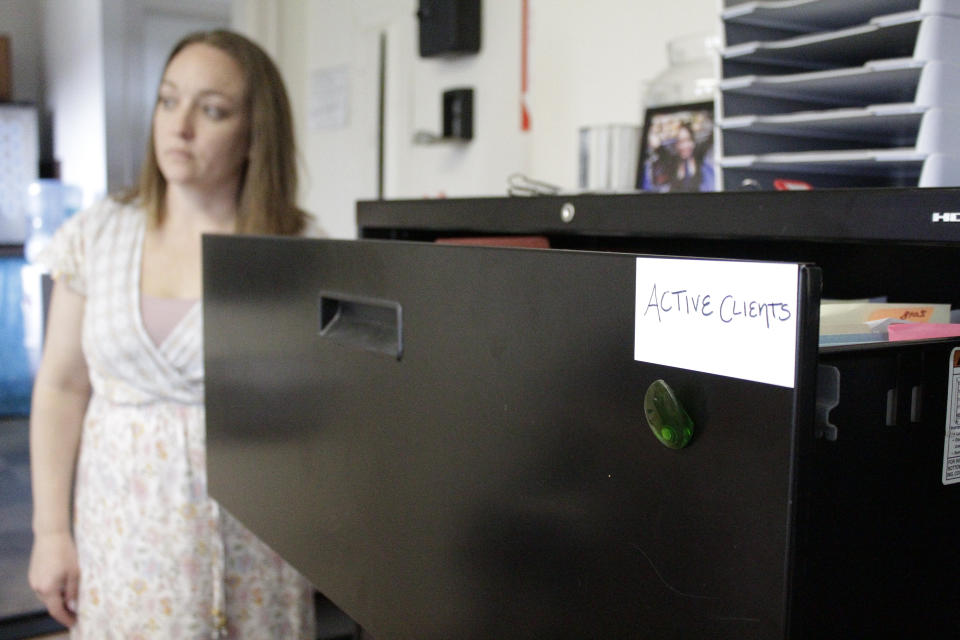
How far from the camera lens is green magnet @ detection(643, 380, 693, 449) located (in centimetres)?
28

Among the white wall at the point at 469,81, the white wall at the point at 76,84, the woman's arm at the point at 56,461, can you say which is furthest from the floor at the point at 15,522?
the woman's arm at the point at 56,461

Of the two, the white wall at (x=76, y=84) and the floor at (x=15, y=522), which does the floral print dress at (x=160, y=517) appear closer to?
the floor at (x=15, y=522)

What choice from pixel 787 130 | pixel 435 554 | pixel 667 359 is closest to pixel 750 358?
pixel 667 359

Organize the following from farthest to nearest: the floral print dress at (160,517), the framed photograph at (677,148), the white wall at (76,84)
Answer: the white wall at (76,84)
the floral print dress at (160,517)
the framed photograph at (677,148)

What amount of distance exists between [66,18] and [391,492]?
2463 mm

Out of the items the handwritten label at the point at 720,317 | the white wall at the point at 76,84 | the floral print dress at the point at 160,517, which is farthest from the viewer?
the white wall at the point at 76,84

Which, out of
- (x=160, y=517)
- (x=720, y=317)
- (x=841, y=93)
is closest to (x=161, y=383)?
(x=160, y=517)

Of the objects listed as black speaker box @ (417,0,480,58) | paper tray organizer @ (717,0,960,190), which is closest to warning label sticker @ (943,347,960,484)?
paper tray organizer @ (717,0,960,190)

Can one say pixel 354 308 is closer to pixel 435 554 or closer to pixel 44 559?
pixel 435 554

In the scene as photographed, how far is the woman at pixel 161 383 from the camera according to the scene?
1081mm

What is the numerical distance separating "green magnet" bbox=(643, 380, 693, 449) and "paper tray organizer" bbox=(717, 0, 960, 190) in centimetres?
28

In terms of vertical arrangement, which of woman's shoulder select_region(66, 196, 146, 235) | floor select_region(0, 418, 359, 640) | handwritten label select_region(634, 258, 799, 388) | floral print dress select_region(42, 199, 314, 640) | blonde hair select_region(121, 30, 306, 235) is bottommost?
floor select_region(0, 418, 359, 640)

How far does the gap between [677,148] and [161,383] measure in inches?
26.3

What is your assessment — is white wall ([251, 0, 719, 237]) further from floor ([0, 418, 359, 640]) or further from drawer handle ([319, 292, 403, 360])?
floor ([0, 418, 359, 640])
